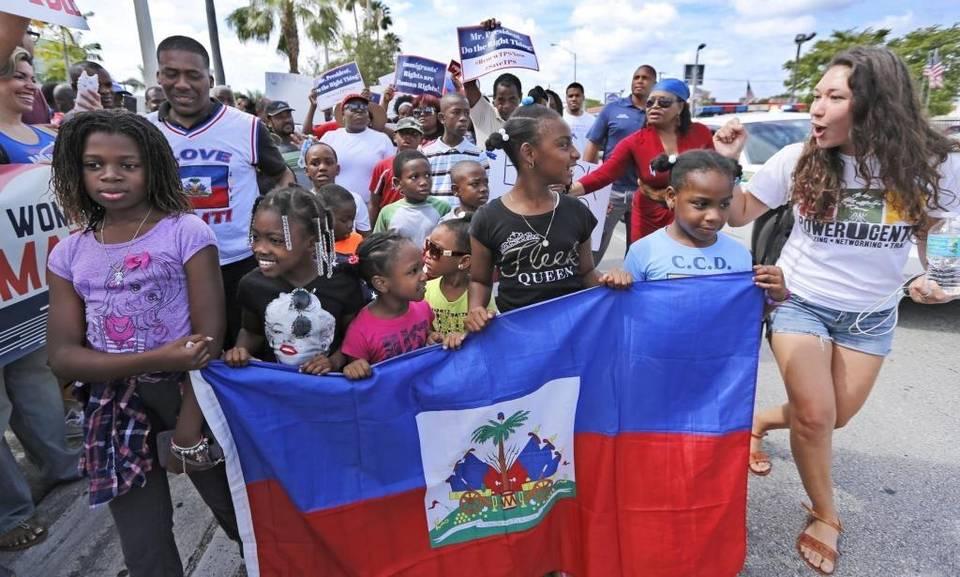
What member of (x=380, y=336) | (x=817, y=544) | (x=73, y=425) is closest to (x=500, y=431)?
(x=380, y=336)

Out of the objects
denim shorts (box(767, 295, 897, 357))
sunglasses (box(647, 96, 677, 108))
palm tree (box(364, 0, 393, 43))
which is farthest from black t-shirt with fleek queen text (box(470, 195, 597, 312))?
palm tree (box(364, 0, 393, 43))

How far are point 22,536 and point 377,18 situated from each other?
42024mm

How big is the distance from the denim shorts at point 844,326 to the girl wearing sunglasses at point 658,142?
142 cm

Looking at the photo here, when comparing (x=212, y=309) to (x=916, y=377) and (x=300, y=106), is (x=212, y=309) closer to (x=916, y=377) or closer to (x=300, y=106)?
(x=916, y=377)

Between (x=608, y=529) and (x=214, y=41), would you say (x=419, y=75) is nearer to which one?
(x=608, y=529)

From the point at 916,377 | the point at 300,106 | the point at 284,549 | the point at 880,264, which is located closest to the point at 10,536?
the point at 284,549

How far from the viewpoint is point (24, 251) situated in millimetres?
2654

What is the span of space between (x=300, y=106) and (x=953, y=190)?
10109 millimetres

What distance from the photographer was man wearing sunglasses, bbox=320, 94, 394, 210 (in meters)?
4.86

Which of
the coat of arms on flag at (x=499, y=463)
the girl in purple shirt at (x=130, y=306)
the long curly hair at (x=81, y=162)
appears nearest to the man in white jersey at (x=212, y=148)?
the girl in purple shirt at (x=130, y=306)

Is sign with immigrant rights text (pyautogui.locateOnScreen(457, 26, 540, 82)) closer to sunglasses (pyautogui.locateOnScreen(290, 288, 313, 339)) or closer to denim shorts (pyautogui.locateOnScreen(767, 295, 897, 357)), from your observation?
denim shorts (pyautogui.locateOnScreen(767, 295, 897, 357))

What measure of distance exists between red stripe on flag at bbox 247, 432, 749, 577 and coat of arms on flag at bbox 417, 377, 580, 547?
0.05 m

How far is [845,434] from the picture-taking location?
11.5 ft

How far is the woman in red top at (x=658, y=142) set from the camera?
149 inches
